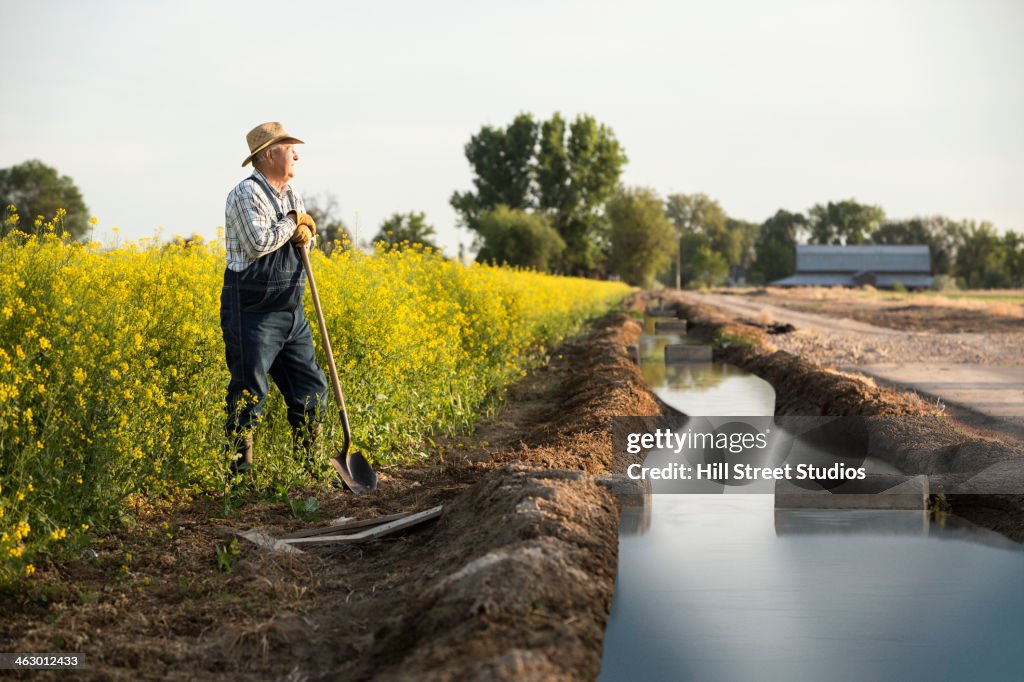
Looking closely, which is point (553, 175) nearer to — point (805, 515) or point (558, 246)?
point (558, 246)

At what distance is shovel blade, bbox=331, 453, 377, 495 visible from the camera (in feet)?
21.2

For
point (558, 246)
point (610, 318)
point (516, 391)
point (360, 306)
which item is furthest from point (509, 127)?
point (360, 306)

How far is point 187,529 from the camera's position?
5668 mm

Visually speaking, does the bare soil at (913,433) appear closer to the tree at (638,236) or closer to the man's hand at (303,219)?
the man's hand at (303,219)

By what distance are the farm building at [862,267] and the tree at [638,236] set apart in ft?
73.3

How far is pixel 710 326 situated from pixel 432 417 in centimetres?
1943

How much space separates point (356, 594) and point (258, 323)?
1.99 meters

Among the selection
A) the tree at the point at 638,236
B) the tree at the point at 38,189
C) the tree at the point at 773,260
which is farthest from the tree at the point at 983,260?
the tree at the point at 38,189

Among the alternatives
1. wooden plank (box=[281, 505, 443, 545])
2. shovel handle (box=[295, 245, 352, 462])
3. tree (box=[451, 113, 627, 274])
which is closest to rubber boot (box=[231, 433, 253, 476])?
shovel handle (box=[295, 245, 352, 462])

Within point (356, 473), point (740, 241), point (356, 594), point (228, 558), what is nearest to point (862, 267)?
point (740, 241)

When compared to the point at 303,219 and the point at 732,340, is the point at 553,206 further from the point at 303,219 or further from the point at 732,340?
the point at 303,219

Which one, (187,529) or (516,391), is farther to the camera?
(516,391)

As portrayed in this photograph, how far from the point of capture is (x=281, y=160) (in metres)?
6.18

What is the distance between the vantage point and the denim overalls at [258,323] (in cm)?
598
